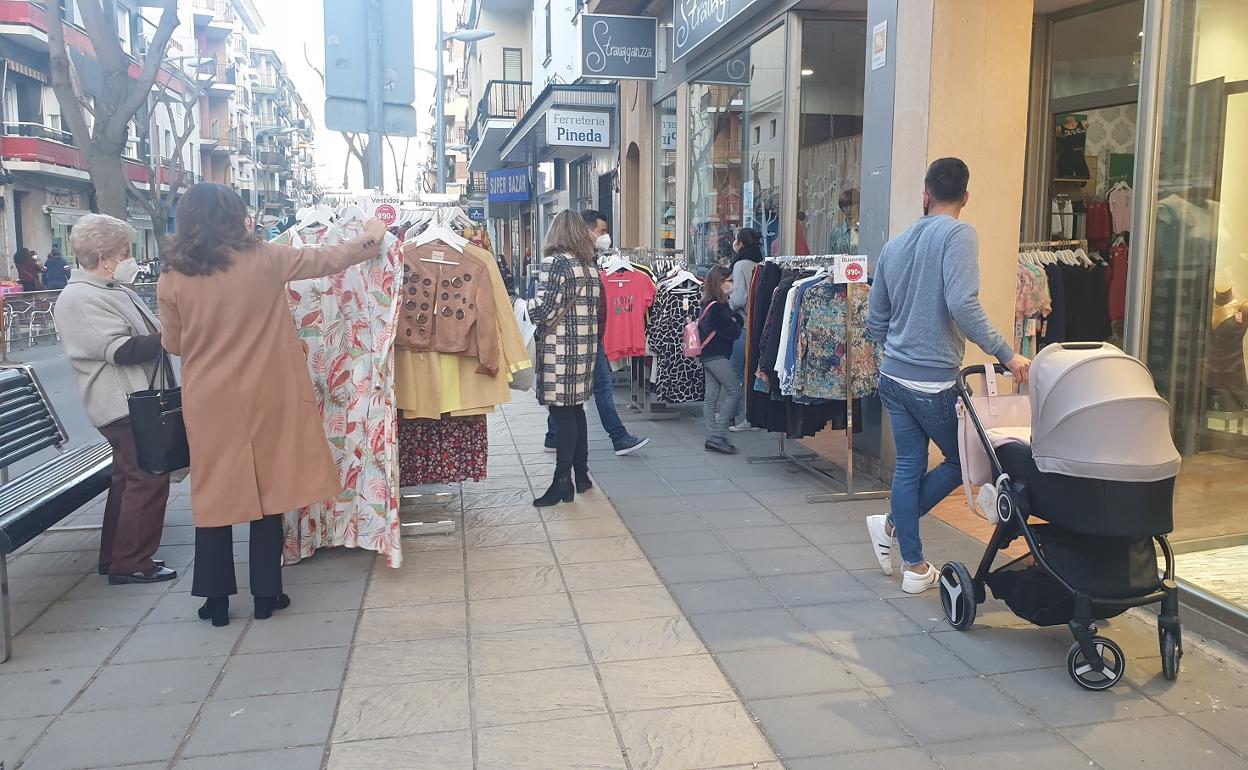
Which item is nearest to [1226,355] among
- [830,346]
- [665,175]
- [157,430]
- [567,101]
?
[830,346]

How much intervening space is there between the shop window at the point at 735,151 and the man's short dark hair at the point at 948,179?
478 cm

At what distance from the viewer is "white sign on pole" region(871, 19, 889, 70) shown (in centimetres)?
633

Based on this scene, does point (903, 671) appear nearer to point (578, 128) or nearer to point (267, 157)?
point (578, 128)

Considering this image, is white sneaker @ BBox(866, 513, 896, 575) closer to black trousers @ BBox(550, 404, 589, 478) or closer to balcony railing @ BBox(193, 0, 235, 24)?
black trousers @ BBox(550, 404, 589, 478)

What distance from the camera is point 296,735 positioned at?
3.19 m

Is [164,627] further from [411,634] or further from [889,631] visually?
[889,631]

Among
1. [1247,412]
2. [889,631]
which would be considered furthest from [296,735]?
[1247,412]

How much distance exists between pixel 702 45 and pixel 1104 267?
17.4ft

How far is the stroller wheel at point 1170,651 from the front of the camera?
11.3 feet

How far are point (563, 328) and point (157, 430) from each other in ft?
8.33

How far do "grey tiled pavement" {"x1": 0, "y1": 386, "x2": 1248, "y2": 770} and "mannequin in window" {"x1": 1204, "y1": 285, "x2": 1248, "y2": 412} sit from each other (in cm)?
158

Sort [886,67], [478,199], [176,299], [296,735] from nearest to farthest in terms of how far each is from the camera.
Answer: [296,735], [176,299], [886,67], [478,199]

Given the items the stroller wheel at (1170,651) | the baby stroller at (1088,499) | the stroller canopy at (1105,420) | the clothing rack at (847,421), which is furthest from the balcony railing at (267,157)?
the stroller wheel at (1170,651)

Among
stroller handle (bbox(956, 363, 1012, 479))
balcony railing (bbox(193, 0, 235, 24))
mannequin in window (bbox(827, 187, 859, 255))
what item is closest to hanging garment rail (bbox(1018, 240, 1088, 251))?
mannequin in window (bbox(827, 187, 859, 255))
